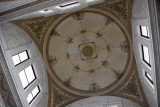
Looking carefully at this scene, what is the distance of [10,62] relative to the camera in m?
9.68

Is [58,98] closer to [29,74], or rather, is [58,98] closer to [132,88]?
[29,74]

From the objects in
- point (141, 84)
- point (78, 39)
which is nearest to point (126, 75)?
point (141, 84)

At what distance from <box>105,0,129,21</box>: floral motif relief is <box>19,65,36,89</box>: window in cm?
679

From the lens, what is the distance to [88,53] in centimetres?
1473

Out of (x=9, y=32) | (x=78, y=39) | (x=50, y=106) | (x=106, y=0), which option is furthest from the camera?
(x=78, y=39)

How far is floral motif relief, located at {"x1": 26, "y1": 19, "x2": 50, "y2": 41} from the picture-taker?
41.4ft

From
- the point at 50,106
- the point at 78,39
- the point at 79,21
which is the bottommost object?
the point at 50,106

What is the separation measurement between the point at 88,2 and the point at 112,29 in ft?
12.3

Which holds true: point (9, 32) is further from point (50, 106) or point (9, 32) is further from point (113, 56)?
point (113, 56)

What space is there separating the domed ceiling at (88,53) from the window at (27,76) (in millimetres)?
1920

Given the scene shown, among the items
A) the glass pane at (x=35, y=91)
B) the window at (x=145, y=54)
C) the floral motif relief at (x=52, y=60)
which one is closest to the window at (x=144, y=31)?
the window at (x=145, y=54)

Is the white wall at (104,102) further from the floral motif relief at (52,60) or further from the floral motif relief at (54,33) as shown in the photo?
the floral motif relief at (54,33)

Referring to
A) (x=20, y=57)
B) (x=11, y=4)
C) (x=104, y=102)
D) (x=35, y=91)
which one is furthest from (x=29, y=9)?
(x=104, y=102)

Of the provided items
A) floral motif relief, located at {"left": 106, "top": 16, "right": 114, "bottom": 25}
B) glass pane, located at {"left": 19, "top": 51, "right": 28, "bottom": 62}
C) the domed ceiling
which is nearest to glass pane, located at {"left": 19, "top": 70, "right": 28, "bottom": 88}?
glass pane, located at {"left": 19, "top": 51, "right": 28, "bottom": 62}
